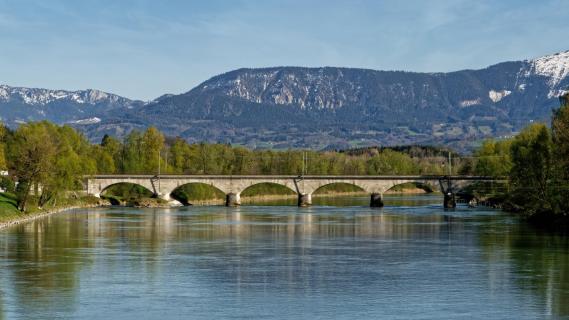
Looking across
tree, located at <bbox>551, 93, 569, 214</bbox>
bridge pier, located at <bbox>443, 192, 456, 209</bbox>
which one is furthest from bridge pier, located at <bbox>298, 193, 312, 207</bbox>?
tree, located at <bbox>551, 93, 569, 214</bbox>

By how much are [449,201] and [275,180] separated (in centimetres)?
3176

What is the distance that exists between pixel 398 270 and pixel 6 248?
102ft

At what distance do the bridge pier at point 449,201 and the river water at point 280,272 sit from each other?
182 ft

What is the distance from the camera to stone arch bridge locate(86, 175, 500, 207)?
164 metres

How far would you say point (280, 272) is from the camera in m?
59.2

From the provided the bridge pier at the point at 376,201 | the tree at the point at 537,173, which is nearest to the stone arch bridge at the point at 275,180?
the bridge pier at the point at 376,201

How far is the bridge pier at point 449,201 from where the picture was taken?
520ft

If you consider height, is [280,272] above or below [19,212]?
below

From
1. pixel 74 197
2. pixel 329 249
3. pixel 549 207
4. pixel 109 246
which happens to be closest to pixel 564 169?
pixel 549 207

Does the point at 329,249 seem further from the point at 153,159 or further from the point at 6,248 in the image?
the point at 153,159

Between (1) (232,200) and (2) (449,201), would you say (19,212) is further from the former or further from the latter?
(2) (449,201)

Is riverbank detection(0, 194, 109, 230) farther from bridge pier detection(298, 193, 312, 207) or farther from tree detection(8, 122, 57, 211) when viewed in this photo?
bridge pier detection(298, 193, 312, 207)

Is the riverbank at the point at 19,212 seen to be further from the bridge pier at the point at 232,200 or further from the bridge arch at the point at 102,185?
the bridge pier at the point at 232,200

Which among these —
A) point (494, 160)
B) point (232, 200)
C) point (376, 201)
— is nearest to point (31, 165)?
point (232, 200)
